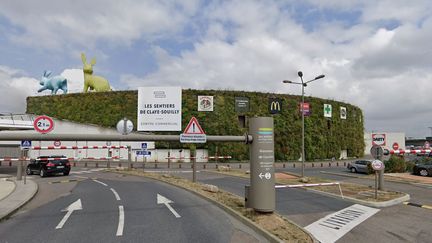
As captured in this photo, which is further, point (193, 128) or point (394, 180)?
point (394, 180)

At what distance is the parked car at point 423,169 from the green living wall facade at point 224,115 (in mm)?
20597

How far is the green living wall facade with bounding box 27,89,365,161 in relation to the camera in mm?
44219

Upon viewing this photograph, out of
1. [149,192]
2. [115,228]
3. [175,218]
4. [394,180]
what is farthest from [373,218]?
[394,180]

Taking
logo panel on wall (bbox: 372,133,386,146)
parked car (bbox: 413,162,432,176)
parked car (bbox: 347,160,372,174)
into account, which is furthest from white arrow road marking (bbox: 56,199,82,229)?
parked car (bbox: 413,162,432,176)

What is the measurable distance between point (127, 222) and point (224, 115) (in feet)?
120

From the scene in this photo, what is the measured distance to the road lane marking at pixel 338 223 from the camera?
8.60 metres

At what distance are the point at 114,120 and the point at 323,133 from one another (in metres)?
31.5

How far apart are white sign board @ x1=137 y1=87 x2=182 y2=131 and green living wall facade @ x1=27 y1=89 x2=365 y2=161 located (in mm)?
2559

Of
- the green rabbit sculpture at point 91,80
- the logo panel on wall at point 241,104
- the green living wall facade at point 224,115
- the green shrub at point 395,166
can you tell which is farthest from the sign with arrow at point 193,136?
the green rabbit sculpture at point 91,80

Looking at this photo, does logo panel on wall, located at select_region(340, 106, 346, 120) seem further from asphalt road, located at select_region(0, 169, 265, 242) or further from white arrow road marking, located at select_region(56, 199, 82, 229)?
white arrow road marking, located at select_region(56, 199, 82, 229)

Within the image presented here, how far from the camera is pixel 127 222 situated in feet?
29.9

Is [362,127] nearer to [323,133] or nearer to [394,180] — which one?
[323,133]

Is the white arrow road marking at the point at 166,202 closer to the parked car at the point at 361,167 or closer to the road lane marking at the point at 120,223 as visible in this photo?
the road lane marking at the point at 120,223

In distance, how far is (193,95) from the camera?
148 ft
